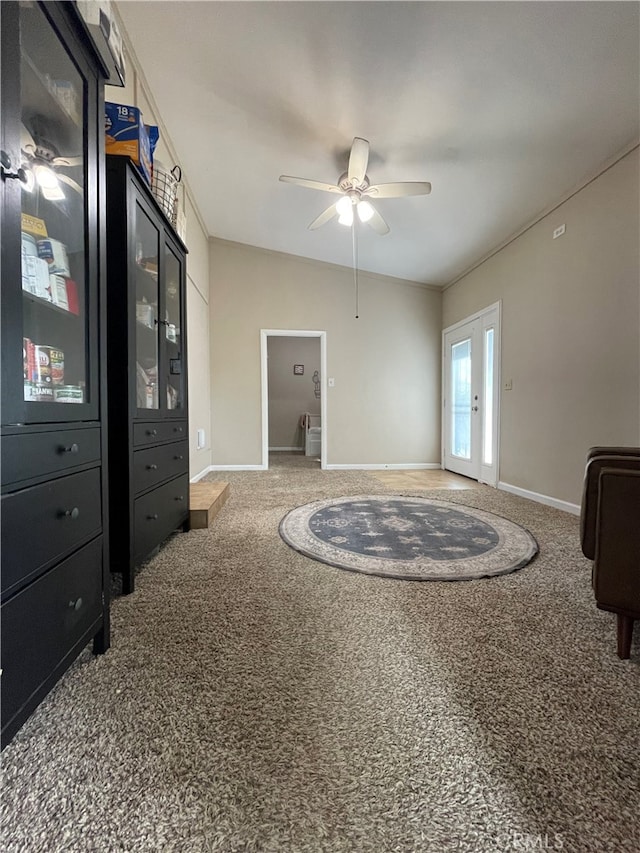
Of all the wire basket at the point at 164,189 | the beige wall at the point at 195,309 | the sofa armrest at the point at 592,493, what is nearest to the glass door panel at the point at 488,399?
the sofa armrest at the point at 592,493

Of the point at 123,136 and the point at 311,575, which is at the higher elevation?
the point at 123,136

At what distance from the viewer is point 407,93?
6.72ft

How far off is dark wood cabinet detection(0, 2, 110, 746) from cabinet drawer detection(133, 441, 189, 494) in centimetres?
40

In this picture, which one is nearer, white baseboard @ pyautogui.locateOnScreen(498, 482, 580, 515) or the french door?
white baseboard @ pyautogui.locateOnScreen(498, 482, 580, 515)

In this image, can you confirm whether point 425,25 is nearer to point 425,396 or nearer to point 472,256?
point 472,256

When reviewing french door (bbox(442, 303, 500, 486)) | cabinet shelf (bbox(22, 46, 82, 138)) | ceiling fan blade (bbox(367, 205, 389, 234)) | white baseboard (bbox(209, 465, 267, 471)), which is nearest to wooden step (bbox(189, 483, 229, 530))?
white baseboard (bbox(209, 465, 267, 471))

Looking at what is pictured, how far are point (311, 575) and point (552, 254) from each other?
3.13 metres

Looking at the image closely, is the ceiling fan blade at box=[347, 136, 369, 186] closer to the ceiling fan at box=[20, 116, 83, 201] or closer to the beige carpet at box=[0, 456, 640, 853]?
the ceiling fan at box=[20, 116, 83, 201]

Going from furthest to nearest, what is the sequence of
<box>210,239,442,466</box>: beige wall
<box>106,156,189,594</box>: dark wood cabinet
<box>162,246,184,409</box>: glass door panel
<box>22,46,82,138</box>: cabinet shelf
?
<box>210,239,442,466</box>: beige wall → <box>162,246,184,409</box>: glass door panel → <box>106,156,189,594</box>: dark wood cabinet → <box>22,46,82,138</box>: cabinet shelf

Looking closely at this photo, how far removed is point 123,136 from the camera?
→ 1.46 metres

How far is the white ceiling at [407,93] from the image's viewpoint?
5.50 ft

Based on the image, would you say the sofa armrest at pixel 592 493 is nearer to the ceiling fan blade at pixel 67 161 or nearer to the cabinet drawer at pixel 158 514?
the cabinet drawer at pixel 158 514

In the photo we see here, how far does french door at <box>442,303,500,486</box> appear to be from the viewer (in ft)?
12.2

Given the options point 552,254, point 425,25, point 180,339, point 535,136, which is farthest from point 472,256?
point 180,339
